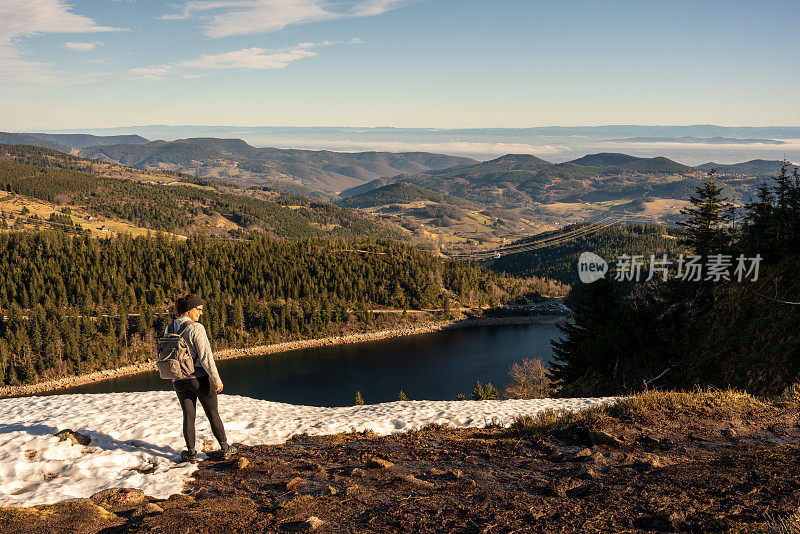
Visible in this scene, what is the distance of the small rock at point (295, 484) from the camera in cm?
856

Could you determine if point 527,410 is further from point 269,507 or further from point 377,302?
point 377,302

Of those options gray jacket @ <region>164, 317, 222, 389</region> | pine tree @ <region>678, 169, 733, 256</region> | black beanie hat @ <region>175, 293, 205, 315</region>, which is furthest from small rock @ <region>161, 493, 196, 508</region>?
pine tree @ <region>678, 169, 733, 256</region>

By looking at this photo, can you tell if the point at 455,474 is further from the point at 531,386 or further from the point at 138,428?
the point at 531,386

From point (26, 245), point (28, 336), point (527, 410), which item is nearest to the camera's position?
point (527, 410)

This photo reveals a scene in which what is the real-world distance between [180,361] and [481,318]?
596 ft

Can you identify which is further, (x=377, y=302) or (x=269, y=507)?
(x=377, y=302)

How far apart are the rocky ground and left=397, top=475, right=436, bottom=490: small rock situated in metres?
0.02

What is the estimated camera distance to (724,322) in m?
27.4

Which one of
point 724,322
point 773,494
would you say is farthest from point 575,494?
point 724,322

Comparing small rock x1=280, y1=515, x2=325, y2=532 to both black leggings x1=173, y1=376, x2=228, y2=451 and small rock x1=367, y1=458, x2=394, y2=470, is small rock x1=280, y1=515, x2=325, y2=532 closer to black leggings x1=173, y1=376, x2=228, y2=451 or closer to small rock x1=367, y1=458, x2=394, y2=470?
small rock x1=367, y1=458, x2=394, y2=470

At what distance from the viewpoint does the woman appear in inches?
380

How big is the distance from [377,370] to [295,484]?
121 m

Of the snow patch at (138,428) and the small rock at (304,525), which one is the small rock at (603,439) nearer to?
the snow patch at (138,428)

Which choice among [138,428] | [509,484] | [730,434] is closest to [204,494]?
[138,428]
